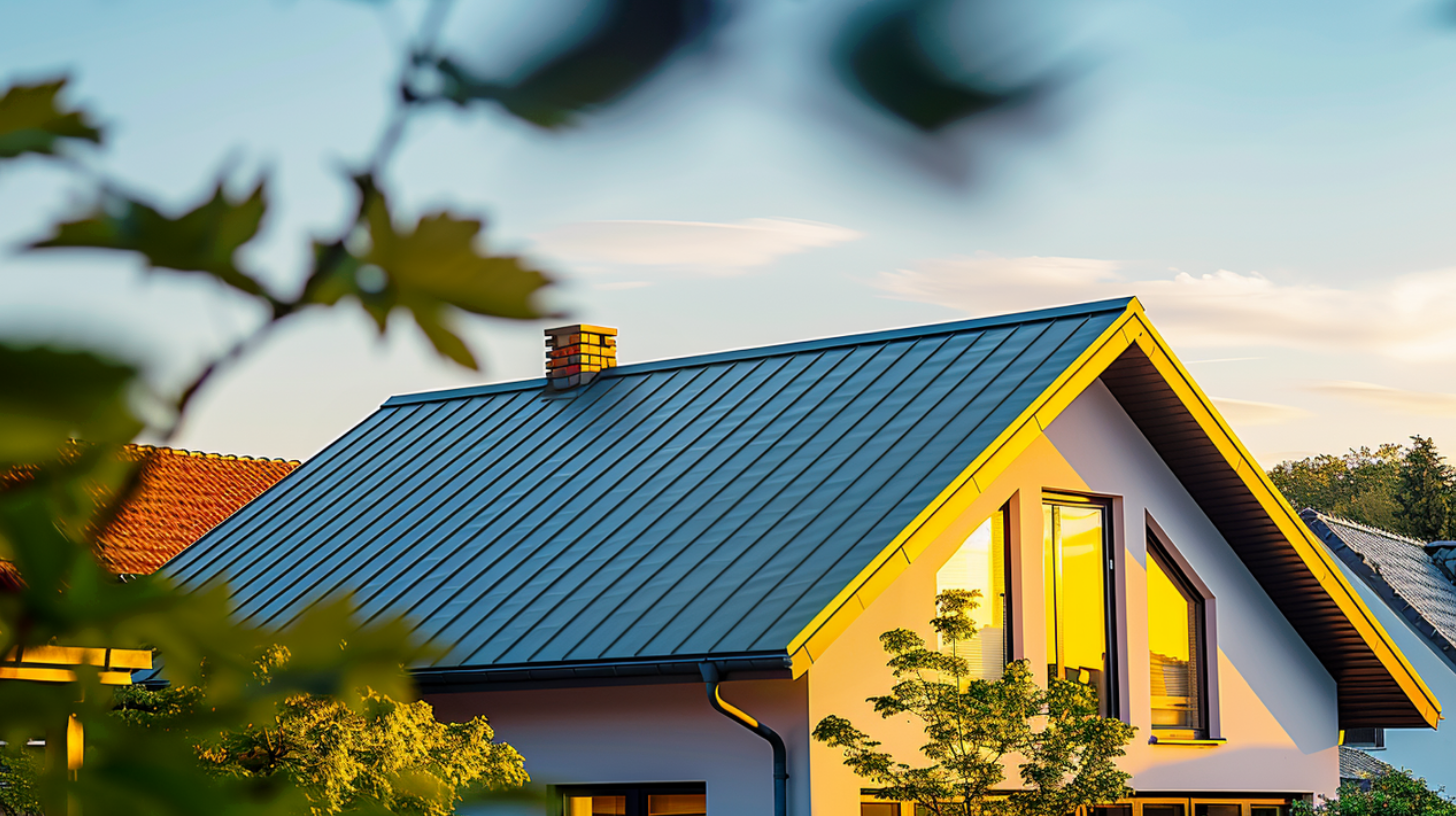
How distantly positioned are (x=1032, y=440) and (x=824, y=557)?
2.45m

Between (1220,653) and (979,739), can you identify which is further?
(1220,653)

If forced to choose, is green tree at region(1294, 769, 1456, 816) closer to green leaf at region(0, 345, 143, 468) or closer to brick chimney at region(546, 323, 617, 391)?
brick chimney at region(546, 323, 617, 391)

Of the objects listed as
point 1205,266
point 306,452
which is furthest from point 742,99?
point 306,452

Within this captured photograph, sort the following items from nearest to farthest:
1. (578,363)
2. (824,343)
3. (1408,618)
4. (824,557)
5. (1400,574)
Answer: (824,557), (824,343), (578,363), (1408,618), (1400,574)

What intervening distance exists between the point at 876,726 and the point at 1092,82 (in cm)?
1166

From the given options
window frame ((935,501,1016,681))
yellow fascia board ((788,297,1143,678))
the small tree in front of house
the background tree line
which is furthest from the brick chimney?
the background tree line

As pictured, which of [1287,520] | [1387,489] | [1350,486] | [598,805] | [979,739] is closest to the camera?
[979,739]

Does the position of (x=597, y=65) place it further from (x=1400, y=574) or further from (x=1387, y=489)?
(x=1387, y=489)

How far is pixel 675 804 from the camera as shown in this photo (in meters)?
12.4

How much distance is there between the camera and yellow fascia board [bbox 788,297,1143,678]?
11.0 metres

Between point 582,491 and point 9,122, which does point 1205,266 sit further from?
point 582,491

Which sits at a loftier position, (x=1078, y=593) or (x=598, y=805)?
(x=1078, y=593)

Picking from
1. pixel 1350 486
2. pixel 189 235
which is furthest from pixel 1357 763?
pixel 1350 486

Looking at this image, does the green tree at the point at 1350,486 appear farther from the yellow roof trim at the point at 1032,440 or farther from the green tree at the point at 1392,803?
the green tree at the point at 1392,803
